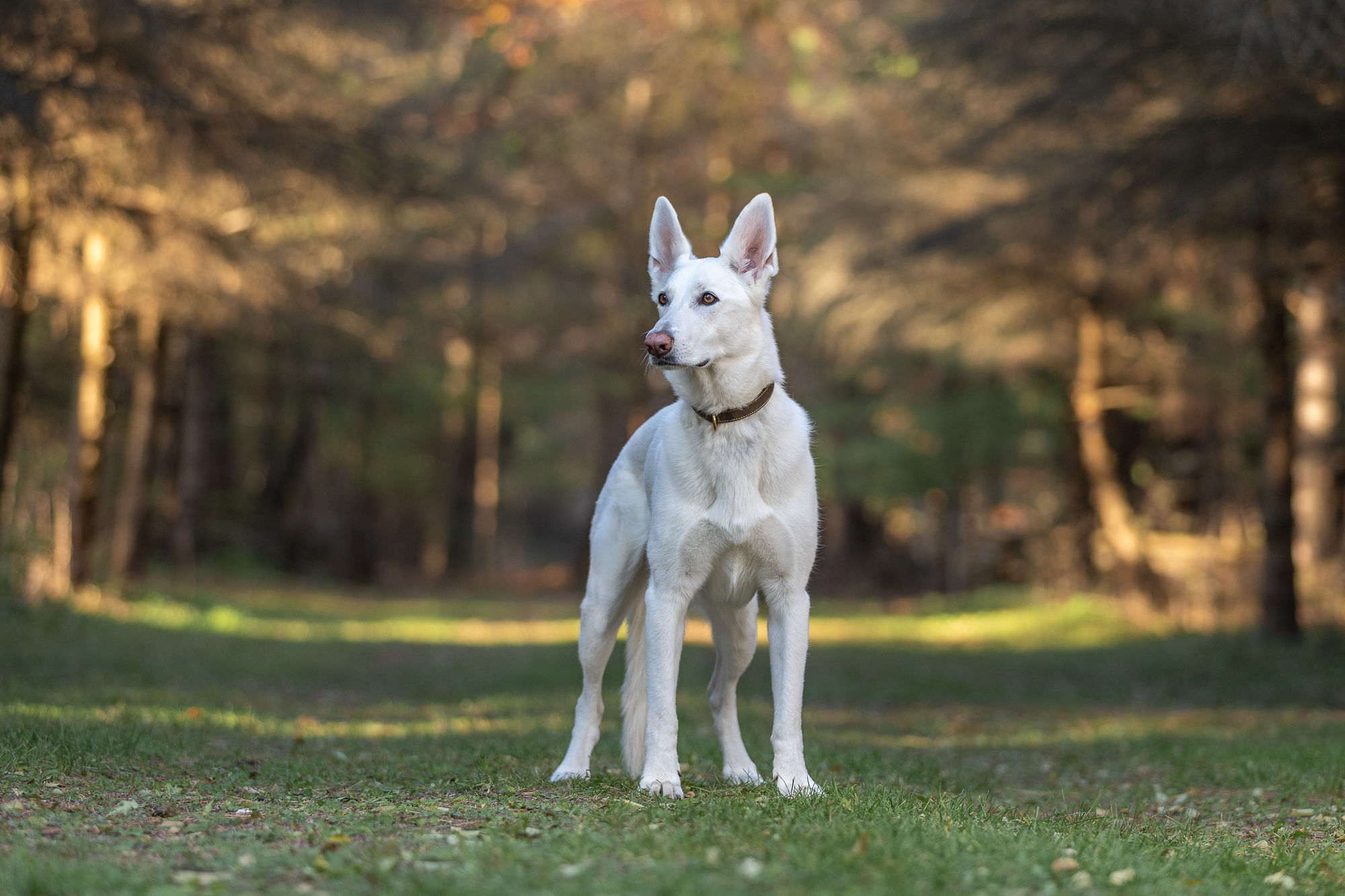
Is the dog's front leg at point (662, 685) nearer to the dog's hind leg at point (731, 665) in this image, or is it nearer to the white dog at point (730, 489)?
the white dog at point (730, 489)

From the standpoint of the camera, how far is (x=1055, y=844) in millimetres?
4598

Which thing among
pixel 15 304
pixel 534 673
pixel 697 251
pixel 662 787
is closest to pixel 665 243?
pixel 662 787

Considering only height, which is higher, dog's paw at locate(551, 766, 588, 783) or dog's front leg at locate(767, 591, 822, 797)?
dog's front leg at locate(767, 591, 822, 797)

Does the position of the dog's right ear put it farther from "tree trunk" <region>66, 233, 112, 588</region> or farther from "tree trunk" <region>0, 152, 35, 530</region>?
"tree trunk" <region>66, 233, 112, 588</region>

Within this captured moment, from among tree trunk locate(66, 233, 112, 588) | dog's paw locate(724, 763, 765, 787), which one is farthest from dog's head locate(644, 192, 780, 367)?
tree trunk locate(66, 233, 112, 588)

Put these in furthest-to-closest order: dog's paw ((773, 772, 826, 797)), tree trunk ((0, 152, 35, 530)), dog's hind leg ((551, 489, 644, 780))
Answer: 1. tree trunk ((0, 152, 35, 530))
2. dog's hind leg ((551, 489, 644, 780))
3. dog's paw ((773, 772, 826, 797))

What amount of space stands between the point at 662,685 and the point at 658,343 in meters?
1.45

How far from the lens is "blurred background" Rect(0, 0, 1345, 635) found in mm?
10844

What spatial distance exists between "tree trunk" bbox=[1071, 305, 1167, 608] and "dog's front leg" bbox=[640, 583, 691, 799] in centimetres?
1565

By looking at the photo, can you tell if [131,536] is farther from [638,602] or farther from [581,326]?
[638,602]

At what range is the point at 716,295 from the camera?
535cm

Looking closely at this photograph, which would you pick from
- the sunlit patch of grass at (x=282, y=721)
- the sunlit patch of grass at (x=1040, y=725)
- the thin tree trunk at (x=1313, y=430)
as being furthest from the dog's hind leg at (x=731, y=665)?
the thin tree trunk at (x=1313, y=430)

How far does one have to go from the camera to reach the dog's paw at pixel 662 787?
527 centimetres

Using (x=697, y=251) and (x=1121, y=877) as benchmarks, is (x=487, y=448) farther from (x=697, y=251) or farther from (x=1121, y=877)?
(x=1121, y=877)
